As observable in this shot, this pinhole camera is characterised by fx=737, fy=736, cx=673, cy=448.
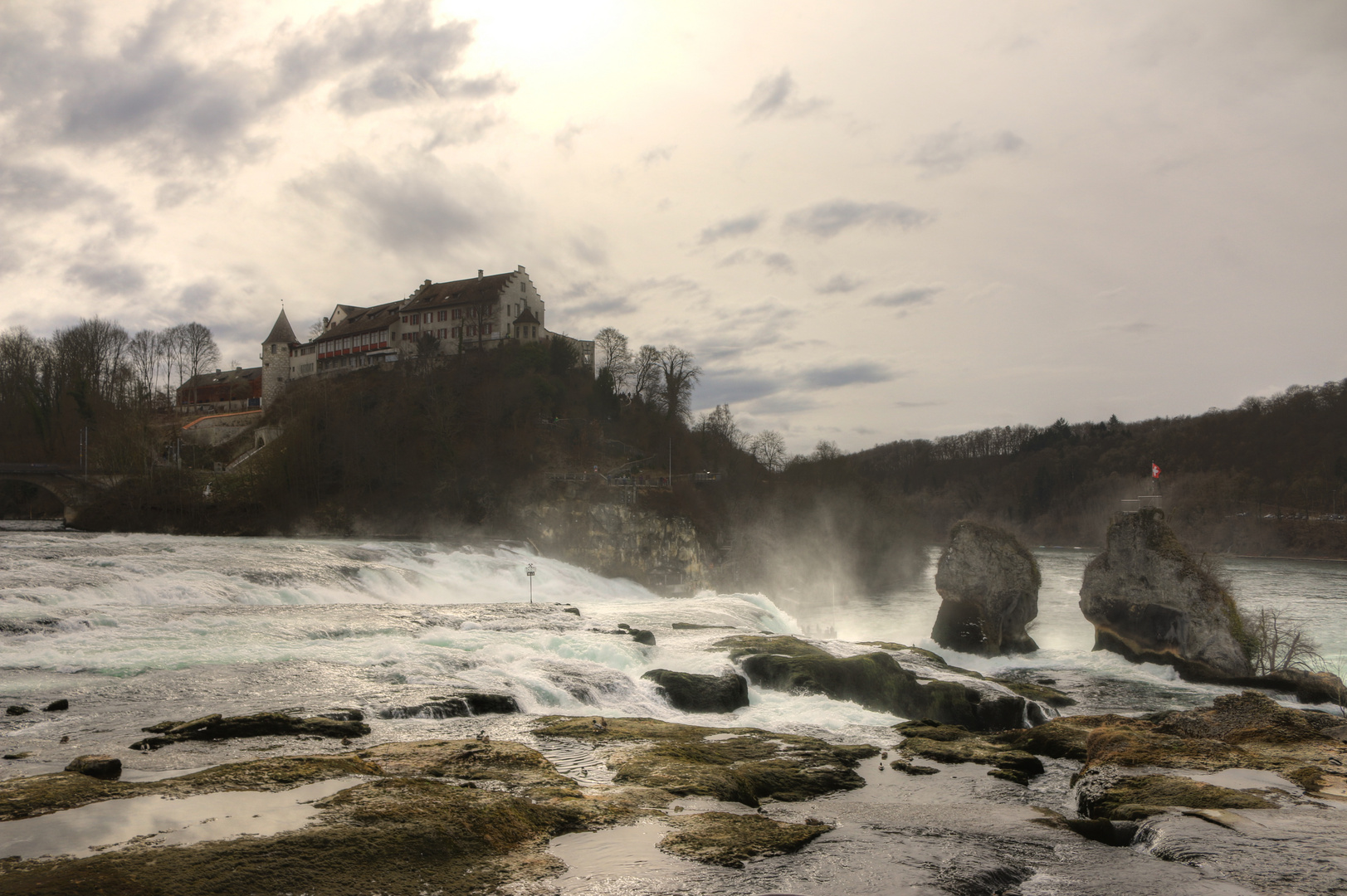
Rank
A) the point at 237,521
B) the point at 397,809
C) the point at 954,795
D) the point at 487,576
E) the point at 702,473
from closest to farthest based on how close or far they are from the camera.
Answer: the point at 397,809 → the point at 954,795 → the point at 487,576 → the point at 237,521 → the point at 702,473

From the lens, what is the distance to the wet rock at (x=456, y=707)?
1511 cm

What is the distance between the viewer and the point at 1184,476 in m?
115

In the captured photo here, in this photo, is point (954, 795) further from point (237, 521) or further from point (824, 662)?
point (237, 521)

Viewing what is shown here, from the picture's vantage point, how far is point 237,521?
67.8 meters

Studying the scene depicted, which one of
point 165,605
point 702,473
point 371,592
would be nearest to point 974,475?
point 702,473

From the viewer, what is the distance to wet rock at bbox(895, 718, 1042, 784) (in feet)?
46.7

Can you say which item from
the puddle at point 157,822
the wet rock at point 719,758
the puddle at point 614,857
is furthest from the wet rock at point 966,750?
the puddle at point 157,822

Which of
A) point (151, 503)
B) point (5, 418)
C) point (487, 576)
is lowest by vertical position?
point (487, 576)

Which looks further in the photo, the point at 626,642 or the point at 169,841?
the point at 626,642

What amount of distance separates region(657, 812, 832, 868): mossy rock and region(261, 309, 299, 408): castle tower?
10233cm

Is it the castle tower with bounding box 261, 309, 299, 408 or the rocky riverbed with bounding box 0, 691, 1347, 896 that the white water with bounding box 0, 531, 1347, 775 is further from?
the castle tower with bounding box 261, 309, 299, 408

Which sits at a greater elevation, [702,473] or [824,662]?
[702,473]

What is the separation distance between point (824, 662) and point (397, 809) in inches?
635

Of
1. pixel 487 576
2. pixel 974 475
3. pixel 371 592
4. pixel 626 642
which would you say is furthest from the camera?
pixel 974 475
